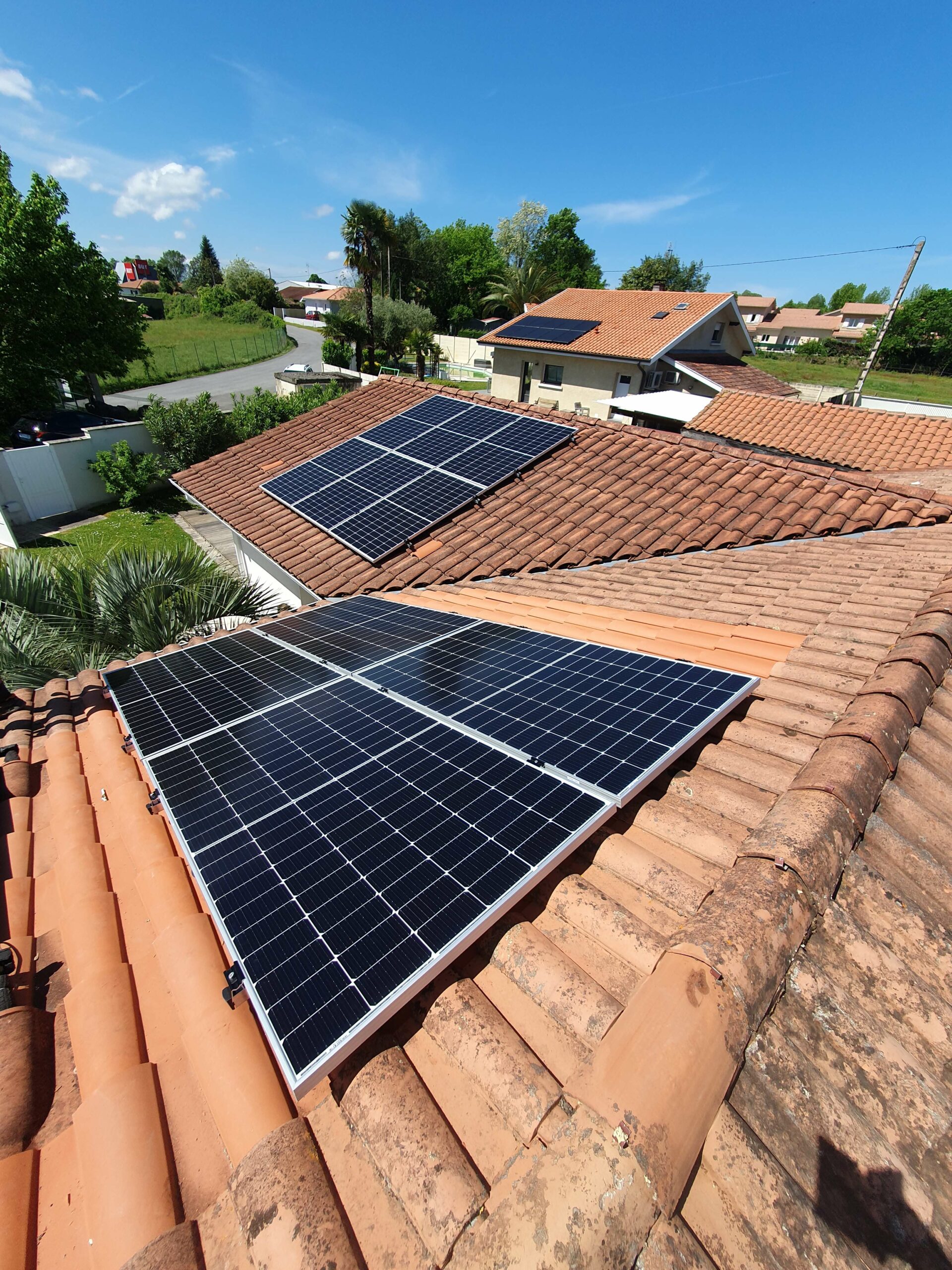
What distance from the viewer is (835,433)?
699 inches

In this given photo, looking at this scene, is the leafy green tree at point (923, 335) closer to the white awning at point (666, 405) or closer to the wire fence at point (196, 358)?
the white awning at point (666, 405)

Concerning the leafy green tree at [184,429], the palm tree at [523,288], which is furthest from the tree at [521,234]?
the leafy green tree at [184,429]

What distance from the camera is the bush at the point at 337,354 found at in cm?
4875

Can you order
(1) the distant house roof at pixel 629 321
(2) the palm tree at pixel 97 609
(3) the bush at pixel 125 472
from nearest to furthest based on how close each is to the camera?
(2) the palm tree at pixel 97 609, (3) the bush at pixel 125 472, (1) the distant house roof at pixel 629 321

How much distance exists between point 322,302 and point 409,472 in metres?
111

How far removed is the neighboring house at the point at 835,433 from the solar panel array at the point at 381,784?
14.8 meters

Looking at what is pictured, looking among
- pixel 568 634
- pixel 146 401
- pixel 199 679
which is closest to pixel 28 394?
pixel 146 401

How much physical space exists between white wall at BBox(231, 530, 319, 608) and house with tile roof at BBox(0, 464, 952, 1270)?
7333 millimetres

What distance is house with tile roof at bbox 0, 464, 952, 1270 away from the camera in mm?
1676

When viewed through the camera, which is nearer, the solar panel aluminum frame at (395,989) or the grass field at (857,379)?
the solar panel aluminum frame at (395,989)

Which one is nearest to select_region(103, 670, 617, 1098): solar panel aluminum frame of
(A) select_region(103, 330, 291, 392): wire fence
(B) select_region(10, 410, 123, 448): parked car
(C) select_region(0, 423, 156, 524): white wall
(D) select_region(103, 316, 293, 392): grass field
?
(C) select_region(0, 423, 156, 524): white wall

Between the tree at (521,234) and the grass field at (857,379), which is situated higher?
the tree at (521,234)

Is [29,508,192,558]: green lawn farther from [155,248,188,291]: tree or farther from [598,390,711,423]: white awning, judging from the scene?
[155,248,188,291]: tree

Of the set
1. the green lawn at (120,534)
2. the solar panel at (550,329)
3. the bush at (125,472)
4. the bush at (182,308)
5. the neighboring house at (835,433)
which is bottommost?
the green lawn at (120,534)
